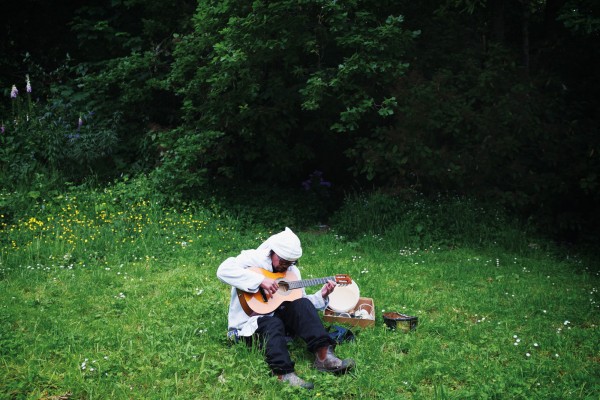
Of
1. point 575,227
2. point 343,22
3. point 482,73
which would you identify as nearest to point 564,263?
point 575,227

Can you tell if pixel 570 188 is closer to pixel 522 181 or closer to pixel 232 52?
Answer: pixel 522 181

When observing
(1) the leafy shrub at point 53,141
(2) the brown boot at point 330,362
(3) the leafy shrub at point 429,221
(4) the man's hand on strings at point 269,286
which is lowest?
(3) the leafy shrub at point 429,221

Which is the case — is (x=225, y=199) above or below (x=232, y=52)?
below

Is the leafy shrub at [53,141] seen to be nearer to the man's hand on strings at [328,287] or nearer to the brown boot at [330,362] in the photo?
the man's hand on strings at [328,287]

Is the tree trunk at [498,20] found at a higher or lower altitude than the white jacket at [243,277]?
→ higher

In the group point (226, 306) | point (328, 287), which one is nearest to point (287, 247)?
point (328, 287)

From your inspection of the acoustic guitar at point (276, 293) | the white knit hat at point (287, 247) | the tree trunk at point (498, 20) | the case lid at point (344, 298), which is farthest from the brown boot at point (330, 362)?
the tree trunk at point (498, 20)

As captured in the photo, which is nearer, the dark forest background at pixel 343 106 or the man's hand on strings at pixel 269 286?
the man's hand on strings at pixel 269 286

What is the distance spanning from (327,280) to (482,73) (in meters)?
5.46

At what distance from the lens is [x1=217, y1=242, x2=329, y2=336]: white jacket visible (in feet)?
14.4

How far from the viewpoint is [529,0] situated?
9.44 metres

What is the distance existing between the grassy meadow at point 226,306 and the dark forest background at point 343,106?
85cm

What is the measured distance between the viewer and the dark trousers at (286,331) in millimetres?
4098

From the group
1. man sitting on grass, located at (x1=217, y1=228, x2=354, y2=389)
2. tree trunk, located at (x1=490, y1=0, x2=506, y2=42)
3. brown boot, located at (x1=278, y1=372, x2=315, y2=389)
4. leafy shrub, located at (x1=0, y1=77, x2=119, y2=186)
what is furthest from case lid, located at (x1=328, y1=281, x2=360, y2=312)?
tree trunk, located at (x1=490, y1=0, x2=506, y2=42)
